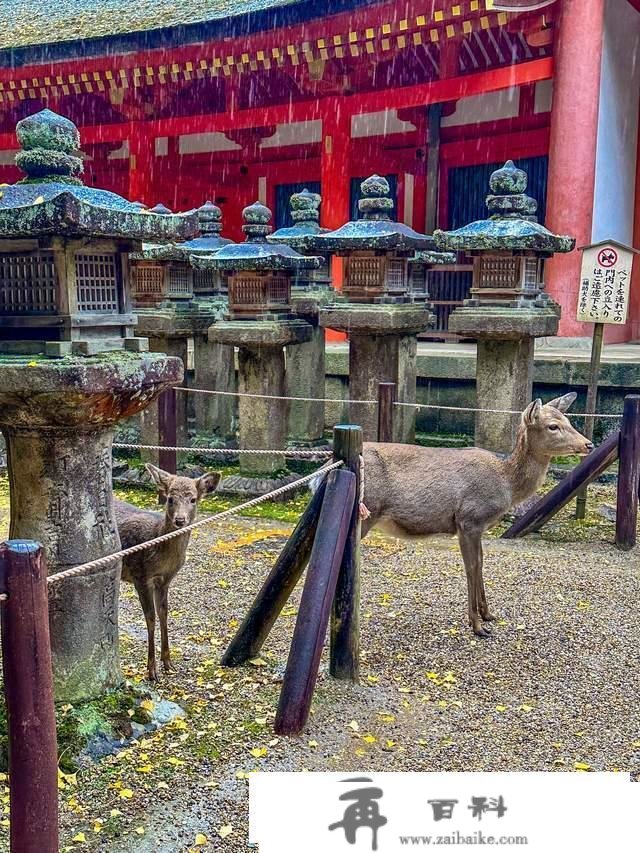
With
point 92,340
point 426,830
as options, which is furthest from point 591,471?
point 426,830

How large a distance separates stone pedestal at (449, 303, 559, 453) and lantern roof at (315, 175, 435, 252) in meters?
0.88

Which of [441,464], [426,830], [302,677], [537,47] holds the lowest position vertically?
[302,677]

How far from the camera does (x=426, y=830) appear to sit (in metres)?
2.44

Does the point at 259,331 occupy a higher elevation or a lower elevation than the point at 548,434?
higher

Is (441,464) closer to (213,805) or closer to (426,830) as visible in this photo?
(213,805)

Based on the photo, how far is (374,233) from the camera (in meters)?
8.19

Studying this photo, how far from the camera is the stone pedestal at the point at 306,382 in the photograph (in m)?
9.62

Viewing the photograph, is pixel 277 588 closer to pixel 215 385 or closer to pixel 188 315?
pixel 188 315

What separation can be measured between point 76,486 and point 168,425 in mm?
4613

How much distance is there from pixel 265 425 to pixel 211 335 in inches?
41.8

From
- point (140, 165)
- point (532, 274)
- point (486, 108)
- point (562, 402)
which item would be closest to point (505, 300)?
point (532, 274)

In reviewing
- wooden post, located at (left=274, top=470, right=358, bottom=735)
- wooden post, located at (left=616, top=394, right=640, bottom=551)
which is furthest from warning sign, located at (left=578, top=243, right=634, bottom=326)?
wooden post, located at (left=274, top=470, right=358, bottom=735)

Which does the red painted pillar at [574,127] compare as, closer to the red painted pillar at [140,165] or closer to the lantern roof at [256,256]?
the lantern roof at [256,256]

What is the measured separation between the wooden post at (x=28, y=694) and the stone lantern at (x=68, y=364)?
1171mm
